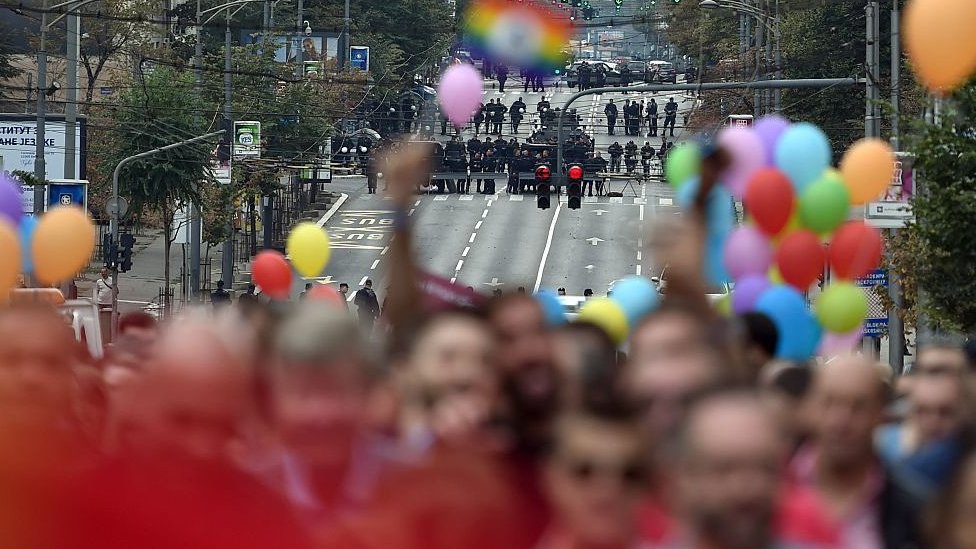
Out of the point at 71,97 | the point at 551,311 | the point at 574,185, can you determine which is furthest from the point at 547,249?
the point at 551,311

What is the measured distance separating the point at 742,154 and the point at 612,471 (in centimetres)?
742

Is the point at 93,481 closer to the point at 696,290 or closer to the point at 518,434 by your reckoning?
the point at 518,434

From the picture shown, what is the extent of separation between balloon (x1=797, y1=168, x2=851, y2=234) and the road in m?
33.3

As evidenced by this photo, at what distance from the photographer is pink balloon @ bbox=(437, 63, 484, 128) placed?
14.2 meters

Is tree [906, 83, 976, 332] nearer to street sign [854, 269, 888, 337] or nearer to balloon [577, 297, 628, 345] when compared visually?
street sign [854, 269, 888, 337]

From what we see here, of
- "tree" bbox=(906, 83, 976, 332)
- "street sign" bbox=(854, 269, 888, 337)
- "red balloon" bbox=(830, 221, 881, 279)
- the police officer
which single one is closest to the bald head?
"red balloon" bbox=(830, 221, 881, 279)

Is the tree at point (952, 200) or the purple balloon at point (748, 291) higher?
the tree at point (952, 200)

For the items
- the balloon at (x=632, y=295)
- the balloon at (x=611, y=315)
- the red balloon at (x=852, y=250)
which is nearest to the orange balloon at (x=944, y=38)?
the red balloon at (x=852, y=250)

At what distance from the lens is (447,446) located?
394 cm

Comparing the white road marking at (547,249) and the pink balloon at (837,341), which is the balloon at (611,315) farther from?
the white road marking at (547,249)

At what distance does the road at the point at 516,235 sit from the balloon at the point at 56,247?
31.3 meters

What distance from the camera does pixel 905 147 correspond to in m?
20.1

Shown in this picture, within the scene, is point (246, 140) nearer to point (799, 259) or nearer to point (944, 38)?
point (799, 259)

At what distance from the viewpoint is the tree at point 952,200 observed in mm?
18297
